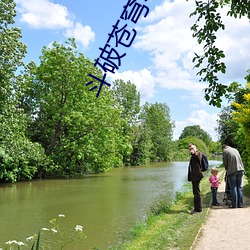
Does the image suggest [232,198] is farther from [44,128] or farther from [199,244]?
[44,128]

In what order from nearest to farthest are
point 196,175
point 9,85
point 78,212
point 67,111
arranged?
point 196,175 → point 78,212 → point 9,85 → point 67,111

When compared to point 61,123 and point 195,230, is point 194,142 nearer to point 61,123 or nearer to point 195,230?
point 61,123

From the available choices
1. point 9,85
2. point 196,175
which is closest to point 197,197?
point 196,175

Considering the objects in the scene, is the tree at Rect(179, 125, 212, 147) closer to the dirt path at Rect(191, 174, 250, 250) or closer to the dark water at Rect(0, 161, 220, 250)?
the dark water at Rect(0, 161, 220, 250)

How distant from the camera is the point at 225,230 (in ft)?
24.1

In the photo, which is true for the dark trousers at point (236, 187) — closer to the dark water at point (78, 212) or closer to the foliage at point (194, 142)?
the dark water at point (78, 212)

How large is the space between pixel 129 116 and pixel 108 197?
4393cm

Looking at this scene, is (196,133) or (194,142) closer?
(194,142)

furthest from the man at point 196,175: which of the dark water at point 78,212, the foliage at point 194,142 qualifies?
the foliage at point 194,142

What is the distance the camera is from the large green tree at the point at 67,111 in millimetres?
26672

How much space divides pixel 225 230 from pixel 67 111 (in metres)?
20.3

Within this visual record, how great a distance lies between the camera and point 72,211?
40.2 ft

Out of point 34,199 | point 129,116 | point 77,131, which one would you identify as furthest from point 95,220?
point 129,116

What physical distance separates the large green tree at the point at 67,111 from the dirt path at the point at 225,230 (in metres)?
17.9
